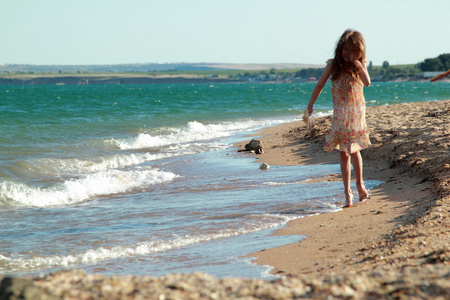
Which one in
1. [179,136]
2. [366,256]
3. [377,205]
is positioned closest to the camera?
[366,256]

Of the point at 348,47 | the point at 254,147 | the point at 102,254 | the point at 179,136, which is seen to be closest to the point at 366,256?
the point at 348,47

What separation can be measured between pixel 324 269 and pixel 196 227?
2333 millimetres

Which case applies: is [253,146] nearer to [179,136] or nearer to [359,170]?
[179,136]

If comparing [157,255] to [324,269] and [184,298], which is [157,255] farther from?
[184,298]

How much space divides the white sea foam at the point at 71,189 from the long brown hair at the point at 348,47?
4.91 meters

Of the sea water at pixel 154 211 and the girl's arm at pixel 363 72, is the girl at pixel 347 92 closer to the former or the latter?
the girl's arm at pixel 363 72

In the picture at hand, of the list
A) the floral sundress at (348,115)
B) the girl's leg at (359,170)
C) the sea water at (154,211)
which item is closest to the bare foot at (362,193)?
the girl's leg at (359,170)

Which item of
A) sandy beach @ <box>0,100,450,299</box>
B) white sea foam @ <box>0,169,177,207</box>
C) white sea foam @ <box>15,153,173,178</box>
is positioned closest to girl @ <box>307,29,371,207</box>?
sandy beach @ <box>0,100,450,299</box>

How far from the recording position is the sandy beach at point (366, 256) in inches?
107

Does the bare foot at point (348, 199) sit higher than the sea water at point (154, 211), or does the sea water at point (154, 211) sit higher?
the bare foot at point (348, 199)

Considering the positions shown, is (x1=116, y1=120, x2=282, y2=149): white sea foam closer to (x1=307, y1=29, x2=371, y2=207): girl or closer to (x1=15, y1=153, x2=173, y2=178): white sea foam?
(x1=15, y1=153, x2=173, y2=178): white sea foam

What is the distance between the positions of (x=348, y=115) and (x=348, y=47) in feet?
2.43

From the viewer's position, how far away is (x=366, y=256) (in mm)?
4102

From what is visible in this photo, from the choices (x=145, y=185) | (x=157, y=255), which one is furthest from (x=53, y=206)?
(x=157, y=255)
